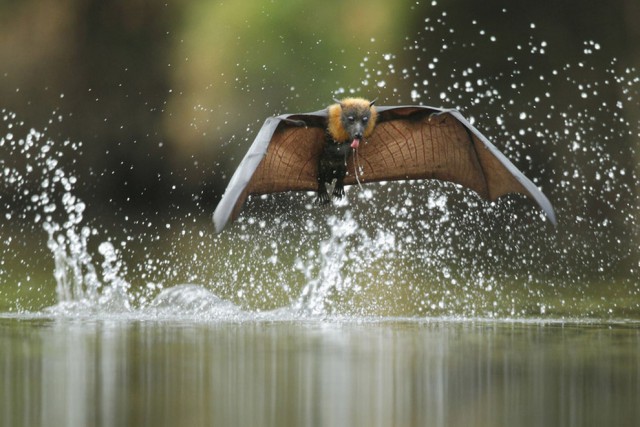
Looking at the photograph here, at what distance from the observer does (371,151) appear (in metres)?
4.63

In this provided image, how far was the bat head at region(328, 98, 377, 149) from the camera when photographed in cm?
414

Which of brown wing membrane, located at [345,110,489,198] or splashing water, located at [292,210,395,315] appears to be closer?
brown wing membrane, located at [345,110,489,198]

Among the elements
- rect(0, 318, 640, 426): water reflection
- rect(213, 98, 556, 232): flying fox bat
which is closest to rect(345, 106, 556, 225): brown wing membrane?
rect(213, 98, 556, 232): flying fox bat

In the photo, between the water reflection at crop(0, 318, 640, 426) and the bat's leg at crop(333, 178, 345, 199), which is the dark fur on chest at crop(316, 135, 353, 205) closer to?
the bat's leg at crop(333, 178, 345, 199)

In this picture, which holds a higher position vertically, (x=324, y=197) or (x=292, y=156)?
(x=292, y=156)

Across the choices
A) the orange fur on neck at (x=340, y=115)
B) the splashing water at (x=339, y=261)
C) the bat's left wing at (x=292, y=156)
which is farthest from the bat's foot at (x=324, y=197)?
the splashing water at (x=339, y=261)

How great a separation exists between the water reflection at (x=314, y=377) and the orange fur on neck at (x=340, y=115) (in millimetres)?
856

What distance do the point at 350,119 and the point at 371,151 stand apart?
509 millimetres

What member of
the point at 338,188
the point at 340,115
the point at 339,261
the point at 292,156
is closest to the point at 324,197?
the point at 338,188

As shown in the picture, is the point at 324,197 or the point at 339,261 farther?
the point at 339,261

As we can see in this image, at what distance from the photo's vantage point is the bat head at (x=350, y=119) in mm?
4137

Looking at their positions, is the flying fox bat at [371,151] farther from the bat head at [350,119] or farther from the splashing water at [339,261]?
the splashing water at [339,261]

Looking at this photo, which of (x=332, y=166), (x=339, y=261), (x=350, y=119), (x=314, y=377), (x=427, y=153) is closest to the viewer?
(x=314, y=377)

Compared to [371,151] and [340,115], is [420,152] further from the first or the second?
[340,115]
